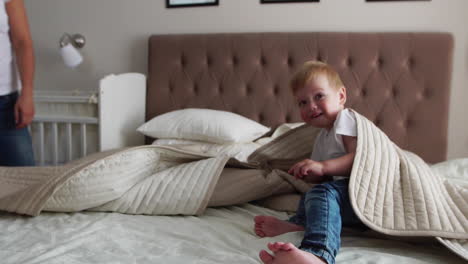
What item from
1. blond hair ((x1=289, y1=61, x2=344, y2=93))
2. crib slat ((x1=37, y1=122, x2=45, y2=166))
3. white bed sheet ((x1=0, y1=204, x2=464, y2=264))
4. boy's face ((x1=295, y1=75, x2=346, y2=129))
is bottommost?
crib slat ((x1=37, y1=122, x2=45, y2=166))

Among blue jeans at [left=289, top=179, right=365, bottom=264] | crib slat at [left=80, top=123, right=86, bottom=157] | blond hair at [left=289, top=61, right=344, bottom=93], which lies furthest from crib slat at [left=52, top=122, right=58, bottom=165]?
blue jeans at [left=289, top=179, right=365, bottom=264]

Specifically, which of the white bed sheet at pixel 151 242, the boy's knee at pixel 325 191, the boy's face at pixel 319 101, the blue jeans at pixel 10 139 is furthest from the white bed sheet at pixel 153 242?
the blue jeans at pixel 10 139

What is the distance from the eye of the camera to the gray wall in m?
2.30

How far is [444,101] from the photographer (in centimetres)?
218

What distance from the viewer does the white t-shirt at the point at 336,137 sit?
3.96 feet

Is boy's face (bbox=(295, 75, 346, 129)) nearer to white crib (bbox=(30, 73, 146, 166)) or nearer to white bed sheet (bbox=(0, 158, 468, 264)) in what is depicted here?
white bed sheet (bbox=(0, 158, 468, 264))

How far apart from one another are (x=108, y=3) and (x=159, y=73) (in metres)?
0.75

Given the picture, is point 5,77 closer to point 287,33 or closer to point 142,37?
point 142,37

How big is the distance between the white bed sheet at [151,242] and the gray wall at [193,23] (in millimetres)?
1625

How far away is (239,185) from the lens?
1.36 m

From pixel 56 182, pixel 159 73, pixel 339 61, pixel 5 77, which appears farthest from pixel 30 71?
pixel 339 61

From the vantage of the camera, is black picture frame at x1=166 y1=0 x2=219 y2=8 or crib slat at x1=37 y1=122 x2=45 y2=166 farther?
black picture frame at x1=166 y1=0 x2=219 y2=8

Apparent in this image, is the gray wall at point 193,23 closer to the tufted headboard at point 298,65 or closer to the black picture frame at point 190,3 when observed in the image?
the black picture frame at point 190,3

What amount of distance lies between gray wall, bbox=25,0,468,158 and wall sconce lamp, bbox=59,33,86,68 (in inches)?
5.8
